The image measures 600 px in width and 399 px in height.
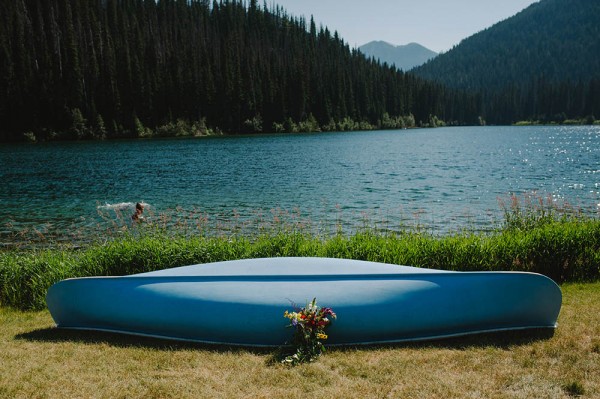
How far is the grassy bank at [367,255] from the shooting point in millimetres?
8797

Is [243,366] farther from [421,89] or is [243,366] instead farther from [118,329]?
Result: [421,89]

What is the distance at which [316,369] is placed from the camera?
512cm

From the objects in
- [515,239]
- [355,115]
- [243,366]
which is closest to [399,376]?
[243,366]

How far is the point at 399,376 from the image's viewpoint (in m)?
A: 4.95

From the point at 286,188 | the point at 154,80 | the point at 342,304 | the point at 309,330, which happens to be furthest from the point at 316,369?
the point at 154,80

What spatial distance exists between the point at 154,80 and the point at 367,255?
8454 cm

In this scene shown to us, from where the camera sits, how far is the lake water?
18.2 m

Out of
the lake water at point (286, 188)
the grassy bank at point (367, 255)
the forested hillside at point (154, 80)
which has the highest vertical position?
the forested hillside at point (154, 80)

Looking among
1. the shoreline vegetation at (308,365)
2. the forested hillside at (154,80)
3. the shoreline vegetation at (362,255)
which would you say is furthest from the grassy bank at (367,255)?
the forested hillside at (154,80)

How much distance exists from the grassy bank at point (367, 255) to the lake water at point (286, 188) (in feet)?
6.85

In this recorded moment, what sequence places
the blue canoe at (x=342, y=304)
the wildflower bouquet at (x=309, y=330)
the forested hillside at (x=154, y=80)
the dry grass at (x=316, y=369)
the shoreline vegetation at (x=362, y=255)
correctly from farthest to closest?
the forested hillside at (x=154, y=80)
the shoreline vegetation at (x=362, y=255)
the blue canoe at (x=342, y=304)
the wildflower bouquet at (x=309, y=330)
the dry grass at (x=316, y=369)

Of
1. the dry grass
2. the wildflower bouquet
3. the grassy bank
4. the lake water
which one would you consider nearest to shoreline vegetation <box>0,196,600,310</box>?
the grassy bank

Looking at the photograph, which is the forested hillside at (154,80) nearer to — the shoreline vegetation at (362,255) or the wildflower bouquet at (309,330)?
the shoreline vegetation at (362,255)

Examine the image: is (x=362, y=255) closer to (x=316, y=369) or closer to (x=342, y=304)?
(x=342, y=304)
